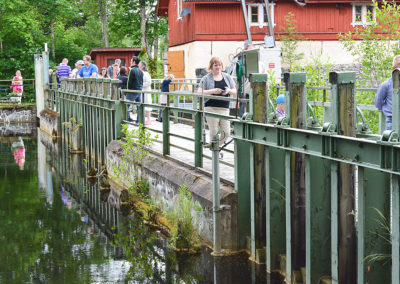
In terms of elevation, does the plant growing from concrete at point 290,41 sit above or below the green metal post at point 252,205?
above

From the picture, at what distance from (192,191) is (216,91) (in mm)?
1724

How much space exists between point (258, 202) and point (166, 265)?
1526 mm

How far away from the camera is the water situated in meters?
9.47

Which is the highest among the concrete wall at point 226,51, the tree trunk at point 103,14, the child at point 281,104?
the tree trunk at point 103,14

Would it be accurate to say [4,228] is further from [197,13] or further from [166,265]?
[197,13]

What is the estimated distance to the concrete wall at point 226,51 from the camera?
130 ft

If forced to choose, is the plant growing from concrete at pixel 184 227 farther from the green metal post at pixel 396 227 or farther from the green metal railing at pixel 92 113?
the green metal railing at pixel 92 113

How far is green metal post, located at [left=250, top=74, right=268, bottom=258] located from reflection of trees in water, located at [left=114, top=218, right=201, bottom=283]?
2.83 ft

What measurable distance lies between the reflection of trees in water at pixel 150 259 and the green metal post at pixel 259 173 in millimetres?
863

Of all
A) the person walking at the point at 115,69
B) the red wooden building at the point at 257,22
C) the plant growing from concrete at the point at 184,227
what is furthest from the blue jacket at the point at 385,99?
the red wooden building at the point at 257,22

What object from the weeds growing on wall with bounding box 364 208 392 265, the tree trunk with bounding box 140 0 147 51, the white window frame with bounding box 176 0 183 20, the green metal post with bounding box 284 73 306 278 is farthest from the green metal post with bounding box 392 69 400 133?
the tree trunk with bounding box 140 0 147 51

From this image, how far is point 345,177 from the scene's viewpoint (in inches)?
293

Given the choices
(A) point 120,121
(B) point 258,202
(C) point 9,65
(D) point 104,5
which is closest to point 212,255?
(B) point 258,202

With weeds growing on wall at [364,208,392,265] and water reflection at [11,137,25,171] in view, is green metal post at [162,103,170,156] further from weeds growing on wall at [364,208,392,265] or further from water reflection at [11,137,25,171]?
water reflection at [11,137,25,171]
